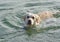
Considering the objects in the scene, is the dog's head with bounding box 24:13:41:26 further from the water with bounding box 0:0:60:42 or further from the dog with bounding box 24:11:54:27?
the water with bounding box 0:0:60:42

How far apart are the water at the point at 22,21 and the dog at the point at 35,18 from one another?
21cm

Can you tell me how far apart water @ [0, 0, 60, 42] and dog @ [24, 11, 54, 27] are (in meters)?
0.21

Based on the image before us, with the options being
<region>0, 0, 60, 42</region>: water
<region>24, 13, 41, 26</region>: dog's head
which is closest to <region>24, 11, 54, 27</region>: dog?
<region>24, 13, 41, 26</region>: dog's head

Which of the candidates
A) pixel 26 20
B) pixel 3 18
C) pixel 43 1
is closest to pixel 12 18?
pixel 3 18

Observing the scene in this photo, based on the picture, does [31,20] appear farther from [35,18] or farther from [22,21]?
[22,21]

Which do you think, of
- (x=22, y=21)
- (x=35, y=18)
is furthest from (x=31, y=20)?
(x=22, y=21)

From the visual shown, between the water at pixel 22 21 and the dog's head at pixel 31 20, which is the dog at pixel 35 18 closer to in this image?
the dog's head at pixel 31 20

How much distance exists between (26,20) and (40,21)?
0.83 meters

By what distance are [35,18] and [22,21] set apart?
2.23 feet

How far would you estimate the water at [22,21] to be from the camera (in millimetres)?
6938

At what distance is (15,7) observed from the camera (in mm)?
10023

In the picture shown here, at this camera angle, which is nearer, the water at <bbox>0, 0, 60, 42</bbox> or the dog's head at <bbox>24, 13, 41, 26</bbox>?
the water at <bbox>0, 0, 60, 42</bbox>

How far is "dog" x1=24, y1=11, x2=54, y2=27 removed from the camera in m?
7.69

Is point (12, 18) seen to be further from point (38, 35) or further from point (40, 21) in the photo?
point (38, 35)
